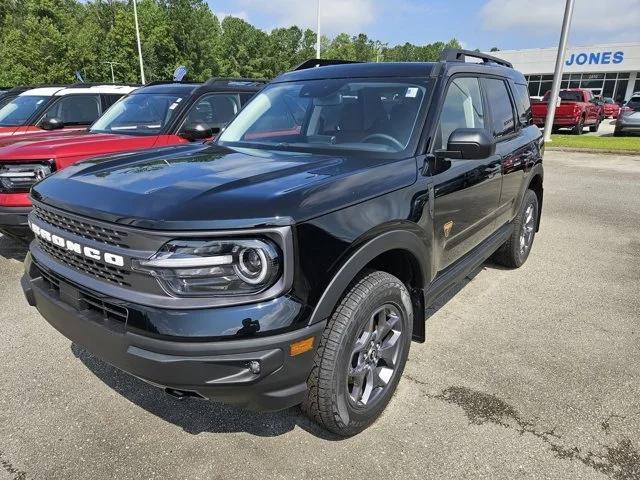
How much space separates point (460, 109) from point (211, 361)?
2.47 m

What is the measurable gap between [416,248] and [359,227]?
1.79ft

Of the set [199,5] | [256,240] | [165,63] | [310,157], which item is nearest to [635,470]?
[256,240]

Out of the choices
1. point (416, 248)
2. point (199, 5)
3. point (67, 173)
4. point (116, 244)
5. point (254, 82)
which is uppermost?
point (199, 5)

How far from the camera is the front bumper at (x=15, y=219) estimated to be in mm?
4376

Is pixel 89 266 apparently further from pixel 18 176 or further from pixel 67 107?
pixel 67 107

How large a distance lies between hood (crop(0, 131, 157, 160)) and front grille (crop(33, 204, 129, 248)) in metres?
2.52

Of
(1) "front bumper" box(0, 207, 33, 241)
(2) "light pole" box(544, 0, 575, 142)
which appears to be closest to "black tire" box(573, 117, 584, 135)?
(2) "light pole" box(544, 0, 575, 142)

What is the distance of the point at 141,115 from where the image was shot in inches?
248

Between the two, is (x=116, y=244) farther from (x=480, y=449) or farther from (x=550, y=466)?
(x=550, y=466)

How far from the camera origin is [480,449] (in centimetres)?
246

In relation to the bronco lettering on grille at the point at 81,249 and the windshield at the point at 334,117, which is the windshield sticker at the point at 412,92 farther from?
the bronco lettering on grille at the point at 81,249

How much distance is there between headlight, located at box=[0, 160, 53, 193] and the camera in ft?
14.9


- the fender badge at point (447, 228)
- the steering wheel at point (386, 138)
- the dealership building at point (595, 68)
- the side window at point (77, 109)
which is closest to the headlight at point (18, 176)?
the steering wheel at point (386, 138)

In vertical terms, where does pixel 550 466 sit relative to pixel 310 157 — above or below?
below
